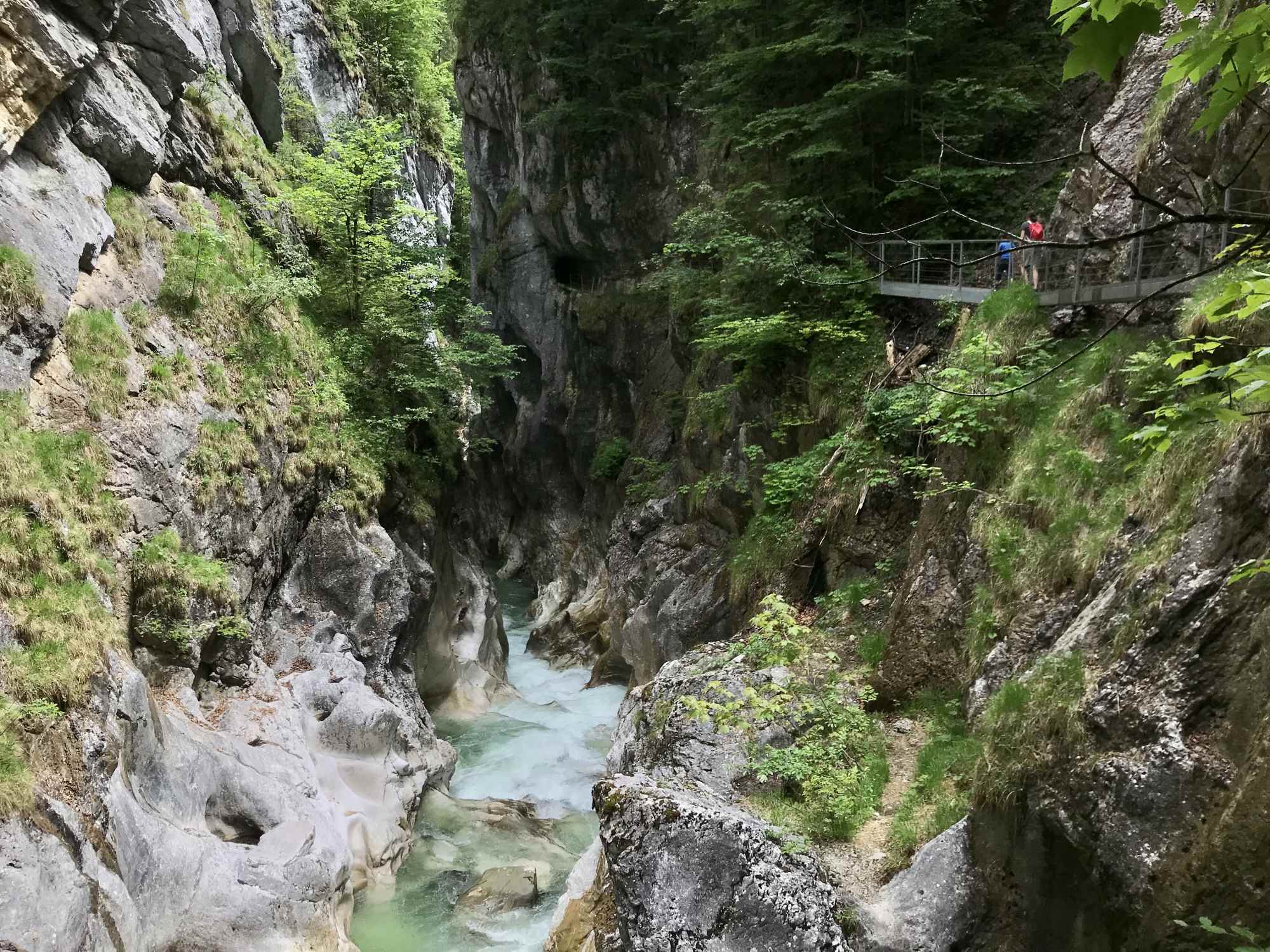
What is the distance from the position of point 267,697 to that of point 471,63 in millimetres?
24746

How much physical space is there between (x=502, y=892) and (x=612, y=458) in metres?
15.7

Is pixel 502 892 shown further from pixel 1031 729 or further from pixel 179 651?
pixel 1031 729

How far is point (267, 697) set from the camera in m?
12.2

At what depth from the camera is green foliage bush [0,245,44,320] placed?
9742mm

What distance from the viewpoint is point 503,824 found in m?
13.6

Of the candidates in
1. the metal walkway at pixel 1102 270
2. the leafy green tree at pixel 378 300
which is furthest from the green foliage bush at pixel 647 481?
the metal walkway at pixel 1102 270

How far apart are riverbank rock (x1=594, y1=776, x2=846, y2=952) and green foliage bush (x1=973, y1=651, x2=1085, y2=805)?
60.3 inches

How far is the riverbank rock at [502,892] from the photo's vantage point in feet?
36.3

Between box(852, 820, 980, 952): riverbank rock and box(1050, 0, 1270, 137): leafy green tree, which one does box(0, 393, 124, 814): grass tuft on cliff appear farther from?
box(1050, 0, 1270, 137): leafy green tree

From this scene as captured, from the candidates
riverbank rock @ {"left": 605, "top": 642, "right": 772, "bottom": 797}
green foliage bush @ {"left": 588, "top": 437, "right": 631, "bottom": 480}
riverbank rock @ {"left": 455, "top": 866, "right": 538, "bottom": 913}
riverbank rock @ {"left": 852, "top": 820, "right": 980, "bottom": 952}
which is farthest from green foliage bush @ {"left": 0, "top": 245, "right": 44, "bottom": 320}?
green foliage bush @ {"left": 588, "top": 437, "right": 631, "bottom": 480}

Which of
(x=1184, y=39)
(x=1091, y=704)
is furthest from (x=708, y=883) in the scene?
(x=1184, y=39)

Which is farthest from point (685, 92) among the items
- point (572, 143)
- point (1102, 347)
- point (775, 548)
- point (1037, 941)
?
point (1037, 941)

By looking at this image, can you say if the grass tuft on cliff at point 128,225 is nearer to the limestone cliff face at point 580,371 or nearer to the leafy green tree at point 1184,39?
the limestone cliff face at point 580,371

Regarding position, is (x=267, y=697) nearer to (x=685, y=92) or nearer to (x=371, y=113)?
(x=685, y=92)
